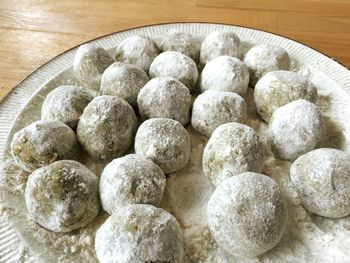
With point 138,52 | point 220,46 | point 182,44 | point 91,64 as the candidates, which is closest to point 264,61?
point 220,46

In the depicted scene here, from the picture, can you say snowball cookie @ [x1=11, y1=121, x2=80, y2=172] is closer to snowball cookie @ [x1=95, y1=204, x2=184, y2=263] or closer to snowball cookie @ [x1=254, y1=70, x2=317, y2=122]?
snowball cookie @ [x1=95, y1=204, x2=184, y2=263]

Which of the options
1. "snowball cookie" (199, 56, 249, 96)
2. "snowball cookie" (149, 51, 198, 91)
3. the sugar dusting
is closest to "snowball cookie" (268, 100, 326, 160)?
the sugar dusting

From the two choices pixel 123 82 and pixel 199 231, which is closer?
pixel 199 231

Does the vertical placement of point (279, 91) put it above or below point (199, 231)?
above

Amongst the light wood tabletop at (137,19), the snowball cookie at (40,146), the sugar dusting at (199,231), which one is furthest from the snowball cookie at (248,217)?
the light wood tabletop at (137,19)

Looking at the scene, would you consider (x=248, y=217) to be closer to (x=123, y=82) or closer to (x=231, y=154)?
(x=231, y=154)

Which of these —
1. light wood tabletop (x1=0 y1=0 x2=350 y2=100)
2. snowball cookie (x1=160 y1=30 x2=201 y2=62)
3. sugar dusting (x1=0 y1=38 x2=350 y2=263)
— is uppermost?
snowball cookie (x1=160 y1=30 x2=201 y2=62)
